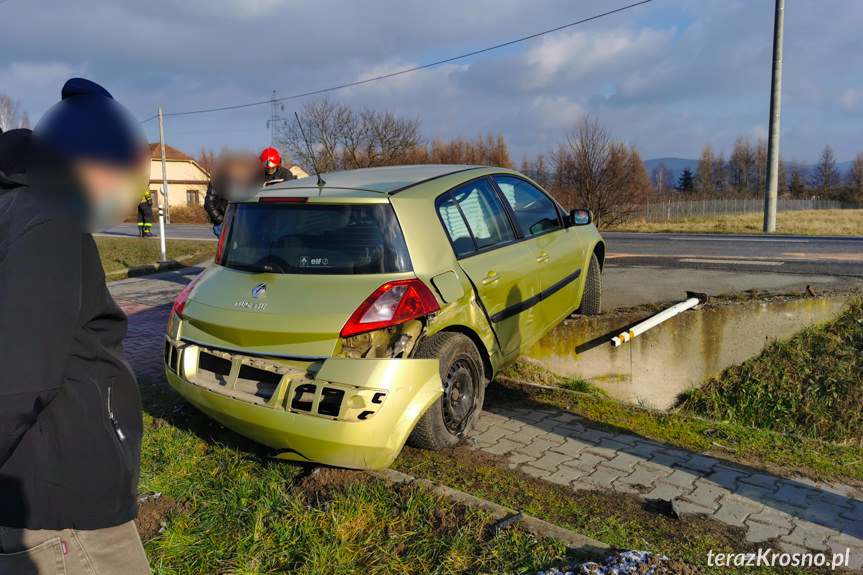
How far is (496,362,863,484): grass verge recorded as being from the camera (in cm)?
461

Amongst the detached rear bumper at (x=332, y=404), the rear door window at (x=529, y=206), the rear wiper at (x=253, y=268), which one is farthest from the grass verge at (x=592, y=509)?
the rear door window at (x=529, y=206)

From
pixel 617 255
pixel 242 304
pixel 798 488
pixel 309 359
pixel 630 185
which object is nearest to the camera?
pixel 309 359

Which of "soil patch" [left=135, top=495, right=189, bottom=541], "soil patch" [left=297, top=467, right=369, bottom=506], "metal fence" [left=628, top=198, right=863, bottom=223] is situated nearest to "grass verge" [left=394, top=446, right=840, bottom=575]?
"soil patch" [left=297, top=467, right=369, bottom=506]

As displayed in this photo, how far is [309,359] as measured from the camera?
3393mm

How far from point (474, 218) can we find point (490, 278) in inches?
18.9

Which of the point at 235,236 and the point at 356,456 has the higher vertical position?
the point at 235,236

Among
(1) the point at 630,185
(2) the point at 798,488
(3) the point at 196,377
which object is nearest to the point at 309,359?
(3) the point at 196,377

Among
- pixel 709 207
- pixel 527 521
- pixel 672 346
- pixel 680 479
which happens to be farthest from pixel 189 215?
pixel 527 521

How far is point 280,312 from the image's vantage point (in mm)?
3502

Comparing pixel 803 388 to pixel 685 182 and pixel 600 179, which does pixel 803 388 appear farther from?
pixel 685 182

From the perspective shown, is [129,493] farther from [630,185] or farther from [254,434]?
[630,185]

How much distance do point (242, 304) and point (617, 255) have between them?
30.8ft

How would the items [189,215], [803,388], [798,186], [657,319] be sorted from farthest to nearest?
[798,186]
[189,215]
[803,388]
[657,319]

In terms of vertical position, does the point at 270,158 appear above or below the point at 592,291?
above
